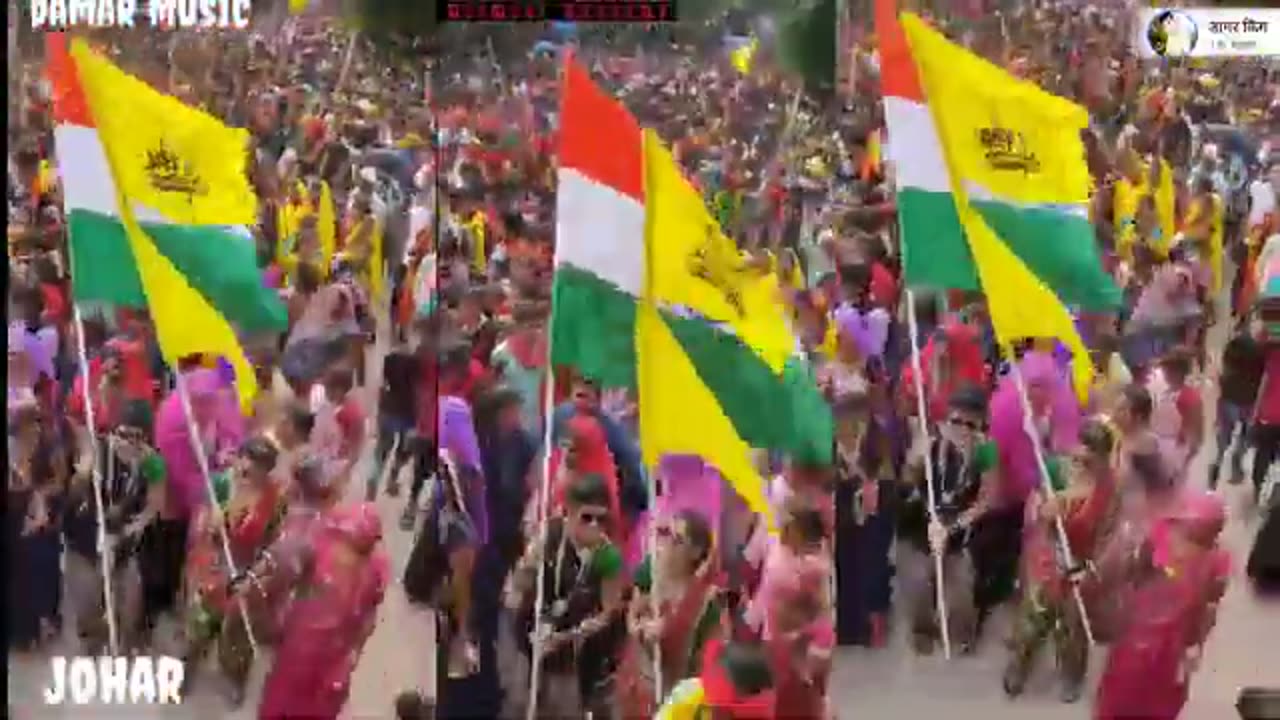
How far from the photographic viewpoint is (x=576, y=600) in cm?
322

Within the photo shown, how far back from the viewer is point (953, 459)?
3238mm

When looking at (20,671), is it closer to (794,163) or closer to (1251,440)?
(794,163)

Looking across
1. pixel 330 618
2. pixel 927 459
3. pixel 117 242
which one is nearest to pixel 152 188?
pixel 117 242

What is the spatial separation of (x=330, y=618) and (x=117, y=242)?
0.78 m

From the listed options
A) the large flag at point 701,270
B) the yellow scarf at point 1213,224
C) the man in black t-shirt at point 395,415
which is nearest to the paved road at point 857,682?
the man in black t-shirt at point 395,415

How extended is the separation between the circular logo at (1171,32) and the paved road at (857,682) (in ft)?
2.47

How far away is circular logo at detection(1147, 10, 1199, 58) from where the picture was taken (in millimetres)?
3201

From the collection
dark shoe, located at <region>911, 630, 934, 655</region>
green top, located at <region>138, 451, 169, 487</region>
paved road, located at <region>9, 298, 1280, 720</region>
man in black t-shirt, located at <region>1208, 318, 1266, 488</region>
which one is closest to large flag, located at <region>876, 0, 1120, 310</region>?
man in black t-shirt, located at <region>1208, 318, 1266, 488</region>

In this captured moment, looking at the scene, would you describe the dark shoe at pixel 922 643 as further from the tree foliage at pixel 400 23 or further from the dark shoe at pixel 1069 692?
A: the tree foliage at pixel 400 23

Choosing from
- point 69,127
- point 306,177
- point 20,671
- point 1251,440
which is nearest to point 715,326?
point 306,177

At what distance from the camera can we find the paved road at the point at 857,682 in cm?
323

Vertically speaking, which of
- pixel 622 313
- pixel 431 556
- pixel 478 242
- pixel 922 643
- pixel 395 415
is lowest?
pixel 922 643

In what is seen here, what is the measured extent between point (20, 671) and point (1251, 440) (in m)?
2.29

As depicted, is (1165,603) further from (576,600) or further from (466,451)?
(466,451)
